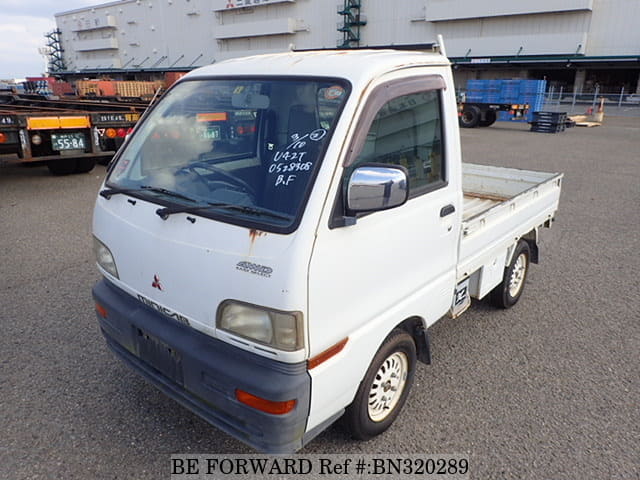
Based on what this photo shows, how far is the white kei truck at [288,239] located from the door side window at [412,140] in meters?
0.01

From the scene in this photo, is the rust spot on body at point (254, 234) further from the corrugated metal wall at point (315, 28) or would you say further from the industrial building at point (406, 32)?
the industrial building at point (406, 32)

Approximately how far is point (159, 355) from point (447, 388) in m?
1.94

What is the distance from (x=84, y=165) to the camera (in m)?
10.1

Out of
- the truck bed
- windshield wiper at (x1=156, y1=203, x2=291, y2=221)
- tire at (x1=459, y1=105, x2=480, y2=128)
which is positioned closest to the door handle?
the truck bed

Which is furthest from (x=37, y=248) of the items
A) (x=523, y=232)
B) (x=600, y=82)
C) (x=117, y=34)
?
(x=117, y=34)

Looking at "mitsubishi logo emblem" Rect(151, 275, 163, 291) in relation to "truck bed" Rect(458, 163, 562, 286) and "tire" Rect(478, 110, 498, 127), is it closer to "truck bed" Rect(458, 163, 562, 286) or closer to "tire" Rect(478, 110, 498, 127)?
"truck bed" Rect(458, 163, 562, 286)

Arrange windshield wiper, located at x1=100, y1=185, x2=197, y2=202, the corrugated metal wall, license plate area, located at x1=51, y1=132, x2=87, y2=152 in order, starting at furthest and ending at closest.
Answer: the corrugated metal wall
license plate area, located at x1=51, y1=132, x2=87, y2=152
windshield wiper, located at x1=100, y1=185, x2=197, y2=202

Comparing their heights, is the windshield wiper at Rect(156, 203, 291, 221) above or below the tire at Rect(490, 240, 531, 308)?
above

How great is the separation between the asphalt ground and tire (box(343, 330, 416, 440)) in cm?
13

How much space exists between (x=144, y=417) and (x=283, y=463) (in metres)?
0.93

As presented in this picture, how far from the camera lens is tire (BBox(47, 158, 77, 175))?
9891 mm

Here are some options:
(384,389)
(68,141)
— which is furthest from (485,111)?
(384,389)

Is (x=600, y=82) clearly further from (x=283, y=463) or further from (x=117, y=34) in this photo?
(x=117, y=34)

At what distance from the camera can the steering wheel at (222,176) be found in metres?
2.38
